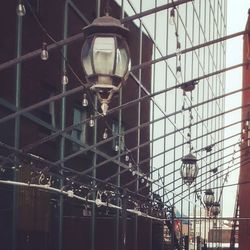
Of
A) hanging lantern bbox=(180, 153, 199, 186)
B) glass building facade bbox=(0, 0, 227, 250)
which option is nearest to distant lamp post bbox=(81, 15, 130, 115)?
glass building facade bbox=(0, 0, 227, 250)

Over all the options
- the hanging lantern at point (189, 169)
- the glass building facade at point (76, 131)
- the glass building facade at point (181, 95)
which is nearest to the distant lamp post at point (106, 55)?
the glass building facade at point (76, 131)

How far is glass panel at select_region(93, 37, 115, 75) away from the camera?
6289 mm

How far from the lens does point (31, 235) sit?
12.8 meters

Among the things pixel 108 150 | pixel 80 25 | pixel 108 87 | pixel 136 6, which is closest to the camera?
pixel 108 87

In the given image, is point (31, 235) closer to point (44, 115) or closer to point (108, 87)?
point (44, 115)

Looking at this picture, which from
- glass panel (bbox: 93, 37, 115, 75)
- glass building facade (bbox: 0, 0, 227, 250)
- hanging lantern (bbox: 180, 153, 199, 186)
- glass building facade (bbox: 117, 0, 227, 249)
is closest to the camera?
glass panel (bbox: 93, 37, 115, 75)

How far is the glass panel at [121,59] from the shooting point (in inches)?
249

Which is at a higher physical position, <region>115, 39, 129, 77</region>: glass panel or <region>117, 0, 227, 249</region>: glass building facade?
<region>117, 0, 227, 249</region>: glass building facade

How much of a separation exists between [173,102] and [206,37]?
8.18m

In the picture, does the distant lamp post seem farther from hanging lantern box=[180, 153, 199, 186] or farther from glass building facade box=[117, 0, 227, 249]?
hanging lantern box=[180, 153, 199, 186]

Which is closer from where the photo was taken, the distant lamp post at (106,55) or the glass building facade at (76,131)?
the distant lamp post at (106,55)

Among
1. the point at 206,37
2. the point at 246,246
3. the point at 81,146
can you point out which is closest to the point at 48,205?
the point at 81,146

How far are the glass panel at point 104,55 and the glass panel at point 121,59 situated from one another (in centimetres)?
5

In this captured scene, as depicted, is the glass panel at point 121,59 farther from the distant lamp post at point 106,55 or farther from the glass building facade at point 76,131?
the glass building facade at point 76,131
